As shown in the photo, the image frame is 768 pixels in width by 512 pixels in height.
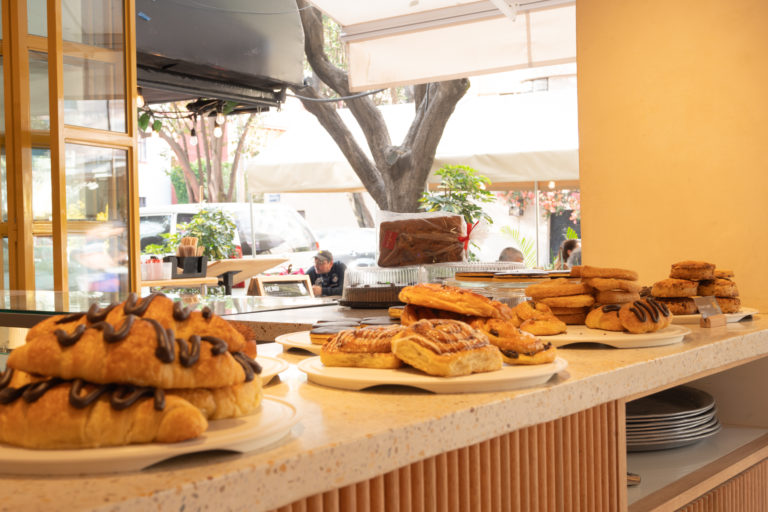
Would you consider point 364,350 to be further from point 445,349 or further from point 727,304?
point 727,304

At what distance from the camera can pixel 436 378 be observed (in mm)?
1200

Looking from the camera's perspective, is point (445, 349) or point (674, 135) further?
point (674, 135)

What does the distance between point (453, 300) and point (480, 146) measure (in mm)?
7141

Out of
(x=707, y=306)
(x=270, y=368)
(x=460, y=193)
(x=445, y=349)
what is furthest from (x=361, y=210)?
(x=445, y=349)

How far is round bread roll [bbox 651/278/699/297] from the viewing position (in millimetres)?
2164

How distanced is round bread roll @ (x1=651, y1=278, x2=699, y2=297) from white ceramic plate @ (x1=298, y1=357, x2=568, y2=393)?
99 cm

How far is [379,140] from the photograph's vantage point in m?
9.71

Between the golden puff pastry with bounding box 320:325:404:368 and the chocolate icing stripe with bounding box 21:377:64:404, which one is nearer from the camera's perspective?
the chocolate icing stripe with bounding box 21:377:64:404

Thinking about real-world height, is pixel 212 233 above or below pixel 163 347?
above

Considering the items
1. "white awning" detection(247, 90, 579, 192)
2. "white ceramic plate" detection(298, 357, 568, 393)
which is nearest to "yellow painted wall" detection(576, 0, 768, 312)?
"white ceramic plate" detection(298, 357, 568, 393)

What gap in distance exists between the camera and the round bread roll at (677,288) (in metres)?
2.16

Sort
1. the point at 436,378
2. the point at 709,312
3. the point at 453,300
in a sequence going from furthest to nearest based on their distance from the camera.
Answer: the point at 709,312 → the point at 453,300 → the point at 436,378

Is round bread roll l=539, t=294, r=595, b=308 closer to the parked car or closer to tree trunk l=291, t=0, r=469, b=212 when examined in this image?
tree trunk l=291, t=0, r=469, b=212

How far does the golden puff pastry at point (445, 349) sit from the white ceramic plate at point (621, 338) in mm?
464
